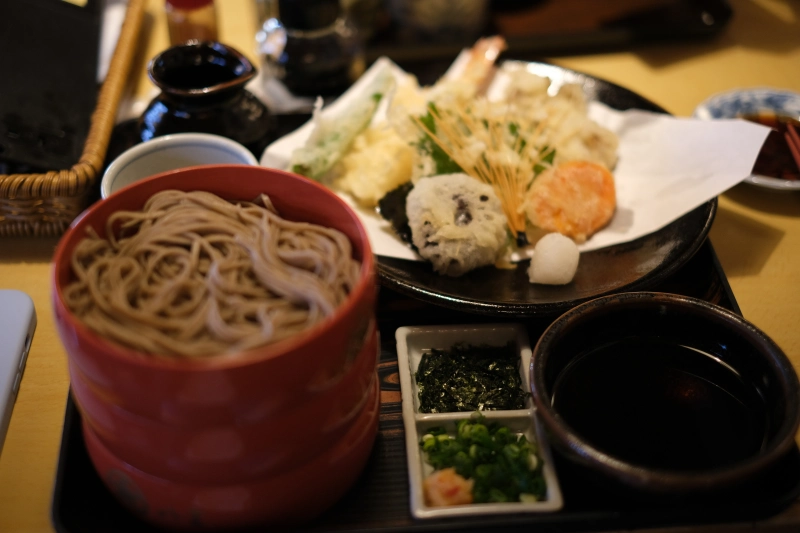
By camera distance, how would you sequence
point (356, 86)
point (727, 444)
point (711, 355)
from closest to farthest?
1. point (727, 444)
2. point (711, 355)
3. point (356, 86)

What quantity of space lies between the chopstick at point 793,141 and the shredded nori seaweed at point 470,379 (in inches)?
46.5

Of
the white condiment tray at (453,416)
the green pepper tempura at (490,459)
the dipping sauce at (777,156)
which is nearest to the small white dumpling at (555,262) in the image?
the white condiment tray at (453,416)

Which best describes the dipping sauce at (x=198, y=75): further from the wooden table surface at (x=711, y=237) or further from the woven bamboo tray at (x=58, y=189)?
the wooden table surface at (x=711, y=237)

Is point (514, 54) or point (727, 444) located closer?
point (727, 444)

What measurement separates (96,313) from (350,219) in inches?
15.2

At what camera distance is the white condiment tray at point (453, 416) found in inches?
40.6

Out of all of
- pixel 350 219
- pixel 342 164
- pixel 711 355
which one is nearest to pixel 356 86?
pixel 342 164

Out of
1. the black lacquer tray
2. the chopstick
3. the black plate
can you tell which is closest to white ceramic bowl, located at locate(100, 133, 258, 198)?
the black plate

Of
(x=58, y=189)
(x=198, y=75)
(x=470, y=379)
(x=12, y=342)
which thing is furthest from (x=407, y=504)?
(x=198, y=75)

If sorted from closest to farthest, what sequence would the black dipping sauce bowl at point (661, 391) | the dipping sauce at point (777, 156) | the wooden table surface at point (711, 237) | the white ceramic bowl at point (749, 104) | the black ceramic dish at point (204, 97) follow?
the black dipping sauce bowl at point (661, 391) → the wooden table surface at point (711, 237) → the black ceramic dish at point (204, 97) → the dipping sauce at point (777, 156) → the white ceramic bowl at point (749, 104)

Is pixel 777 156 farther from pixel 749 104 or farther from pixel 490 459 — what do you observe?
pixel 490 459

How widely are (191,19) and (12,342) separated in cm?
132

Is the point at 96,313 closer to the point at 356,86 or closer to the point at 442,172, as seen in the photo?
the point at 442,172

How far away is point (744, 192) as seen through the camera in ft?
6.17
